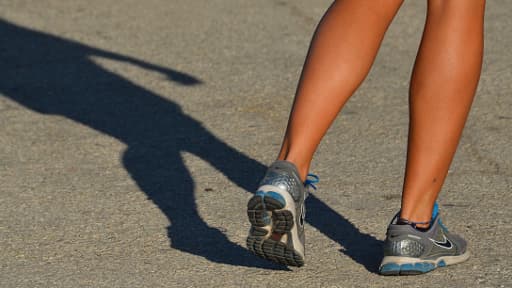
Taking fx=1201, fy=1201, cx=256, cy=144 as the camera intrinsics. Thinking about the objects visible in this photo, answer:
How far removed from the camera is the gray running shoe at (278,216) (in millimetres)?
3203

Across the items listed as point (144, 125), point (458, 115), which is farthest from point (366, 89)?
point (458, 115)

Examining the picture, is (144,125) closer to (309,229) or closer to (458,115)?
(309,229)

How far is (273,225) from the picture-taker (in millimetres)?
3238

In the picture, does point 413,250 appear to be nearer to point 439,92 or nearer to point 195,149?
point 439,92

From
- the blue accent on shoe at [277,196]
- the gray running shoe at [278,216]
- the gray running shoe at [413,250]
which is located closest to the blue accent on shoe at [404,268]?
the gray running shoe at [413,250]

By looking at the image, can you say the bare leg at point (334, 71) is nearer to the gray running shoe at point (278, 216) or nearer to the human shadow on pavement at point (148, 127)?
the gray running shoe at point (278, 216)

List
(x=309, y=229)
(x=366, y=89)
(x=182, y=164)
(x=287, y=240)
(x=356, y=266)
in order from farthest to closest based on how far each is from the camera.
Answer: (x=366, y=89), (x=182, y=164), (x=309, y=229), (x=356, y=266), (x=287, y=240)

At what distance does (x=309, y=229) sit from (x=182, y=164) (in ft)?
2.91

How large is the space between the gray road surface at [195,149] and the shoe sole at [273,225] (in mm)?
156

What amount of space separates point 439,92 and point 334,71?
0.98 feet

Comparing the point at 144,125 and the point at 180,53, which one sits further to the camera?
the point at 180,53

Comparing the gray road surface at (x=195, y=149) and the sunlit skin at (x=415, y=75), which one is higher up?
the sunlit skin at (x=415, y=75)

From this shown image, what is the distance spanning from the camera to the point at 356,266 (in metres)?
3.53

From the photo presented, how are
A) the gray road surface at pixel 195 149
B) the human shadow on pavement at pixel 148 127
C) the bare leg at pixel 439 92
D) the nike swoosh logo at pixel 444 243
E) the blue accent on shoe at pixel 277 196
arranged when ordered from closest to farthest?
1. the blue accent on shoe at pixel 277 196
2. the bare leg at pixel 439 92
3. the nike swoosh logo at pixel 444 243
4. the gray road surface at pixel 195 149
5. the human shadow on pavement at pixel 148 127
